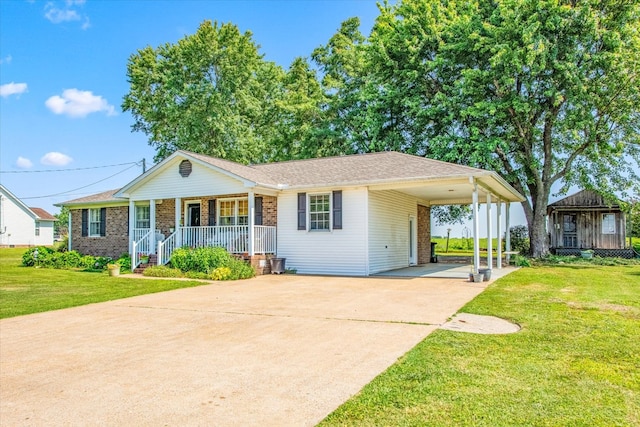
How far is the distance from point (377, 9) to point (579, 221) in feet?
54.9

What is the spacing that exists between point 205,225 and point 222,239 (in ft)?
5.89

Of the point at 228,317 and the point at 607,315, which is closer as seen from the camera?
the point at 607,315

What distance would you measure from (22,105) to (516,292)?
25.0m

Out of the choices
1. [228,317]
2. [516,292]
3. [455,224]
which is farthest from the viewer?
[455,224]

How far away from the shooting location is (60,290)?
36.9ft

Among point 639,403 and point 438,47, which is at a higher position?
point 438,47

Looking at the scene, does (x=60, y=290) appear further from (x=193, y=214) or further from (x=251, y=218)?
(x=193, y=214)

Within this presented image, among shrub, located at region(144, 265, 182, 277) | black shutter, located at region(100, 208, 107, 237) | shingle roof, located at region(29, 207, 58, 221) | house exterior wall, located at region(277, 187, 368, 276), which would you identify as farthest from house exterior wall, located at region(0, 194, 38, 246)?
house exterior wall, located at region(277, 187, 368, 276)

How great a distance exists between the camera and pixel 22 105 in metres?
23.0

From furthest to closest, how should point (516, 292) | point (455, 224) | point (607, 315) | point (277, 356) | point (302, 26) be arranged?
point (455, 224), point (302, 26), point (516, 292), point (607, 315), point (277, 356)

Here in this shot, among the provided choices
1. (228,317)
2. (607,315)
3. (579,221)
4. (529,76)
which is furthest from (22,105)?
(579,221)

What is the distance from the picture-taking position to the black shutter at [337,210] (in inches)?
570

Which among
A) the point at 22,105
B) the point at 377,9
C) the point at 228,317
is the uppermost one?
the point at 377,9

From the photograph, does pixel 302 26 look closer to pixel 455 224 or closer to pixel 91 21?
pixel 91 21
